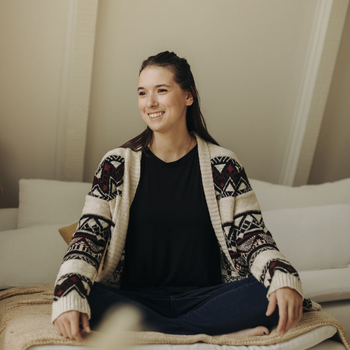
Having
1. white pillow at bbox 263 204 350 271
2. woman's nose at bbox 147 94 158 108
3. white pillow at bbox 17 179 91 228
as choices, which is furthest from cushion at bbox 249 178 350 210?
woman's nose at bbox 147 94 158 108

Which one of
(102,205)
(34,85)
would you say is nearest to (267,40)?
(34,85)

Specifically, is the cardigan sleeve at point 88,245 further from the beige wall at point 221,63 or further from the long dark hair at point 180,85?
the beige wall at point 221,63

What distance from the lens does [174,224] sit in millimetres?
1646

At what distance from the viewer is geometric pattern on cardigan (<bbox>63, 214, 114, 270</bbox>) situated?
144 cm

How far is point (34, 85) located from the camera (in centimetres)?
250

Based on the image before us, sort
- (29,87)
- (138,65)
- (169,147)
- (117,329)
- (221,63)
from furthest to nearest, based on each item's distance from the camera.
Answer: (221,63), (138,65), (29,87), (169,147), (117,329)

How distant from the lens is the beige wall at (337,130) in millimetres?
3152

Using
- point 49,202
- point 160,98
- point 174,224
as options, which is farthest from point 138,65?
point 174,224

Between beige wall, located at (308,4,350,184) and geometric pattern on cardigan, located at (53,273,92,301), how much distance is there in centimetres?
241

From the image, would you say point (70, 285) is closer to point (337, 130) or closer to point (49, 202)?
point (49, 202)

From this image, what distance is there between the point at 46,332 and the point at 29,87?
1581 millimetres

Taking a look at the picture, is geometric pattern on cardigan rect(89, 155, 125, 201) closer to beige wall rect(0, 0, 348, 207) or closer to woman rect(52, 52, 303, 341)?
woman rect(52, 52, 303, 341)

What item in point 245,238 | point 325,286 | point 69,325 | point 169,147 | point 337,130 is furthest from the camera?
point 337,130

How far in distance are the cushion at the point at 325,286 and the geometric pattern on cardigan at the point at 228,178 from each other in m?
0.50
